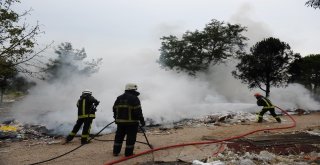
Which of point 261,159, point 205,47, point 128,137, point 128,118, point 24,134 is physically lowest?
point 261,159

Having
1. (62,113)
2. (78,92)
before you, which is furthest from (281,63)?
(62,113)

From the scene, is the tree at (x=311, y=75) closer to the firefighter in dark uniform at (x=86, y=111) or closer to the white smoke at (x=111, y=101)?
the white smoke at (x=111, y=101)

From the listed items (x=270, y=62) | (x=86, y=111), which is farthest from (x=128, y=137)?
(x=270, y=62)

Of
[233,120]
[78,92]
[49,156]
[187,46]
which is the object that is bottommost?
[49,156]

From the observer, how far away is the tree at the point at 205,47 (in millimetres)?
A: 33906

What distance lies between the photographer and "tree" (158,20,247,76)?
111ft

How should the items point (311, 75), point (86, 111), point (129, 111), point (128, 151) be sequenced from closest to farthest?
point (128, 151)
point (129, 111)
point (86, 111)
point (311, 75)

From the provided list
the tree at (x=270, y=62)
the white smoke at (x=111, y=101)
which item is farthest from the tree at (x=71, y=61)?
the tree at (x=270, y=62)

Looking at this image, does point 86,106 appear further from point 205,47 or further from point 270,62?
point 205,47

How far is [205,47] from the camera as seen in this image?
1359 inches

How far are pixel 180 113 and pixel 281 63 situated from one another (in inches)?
516

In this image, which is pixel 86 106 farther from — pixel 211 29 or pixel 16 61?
pixel 211 29

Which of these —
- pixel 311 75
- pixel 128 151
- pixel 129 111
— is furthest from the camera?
pixel 311 75

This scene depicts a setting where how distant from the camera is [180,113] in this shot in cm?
1862
